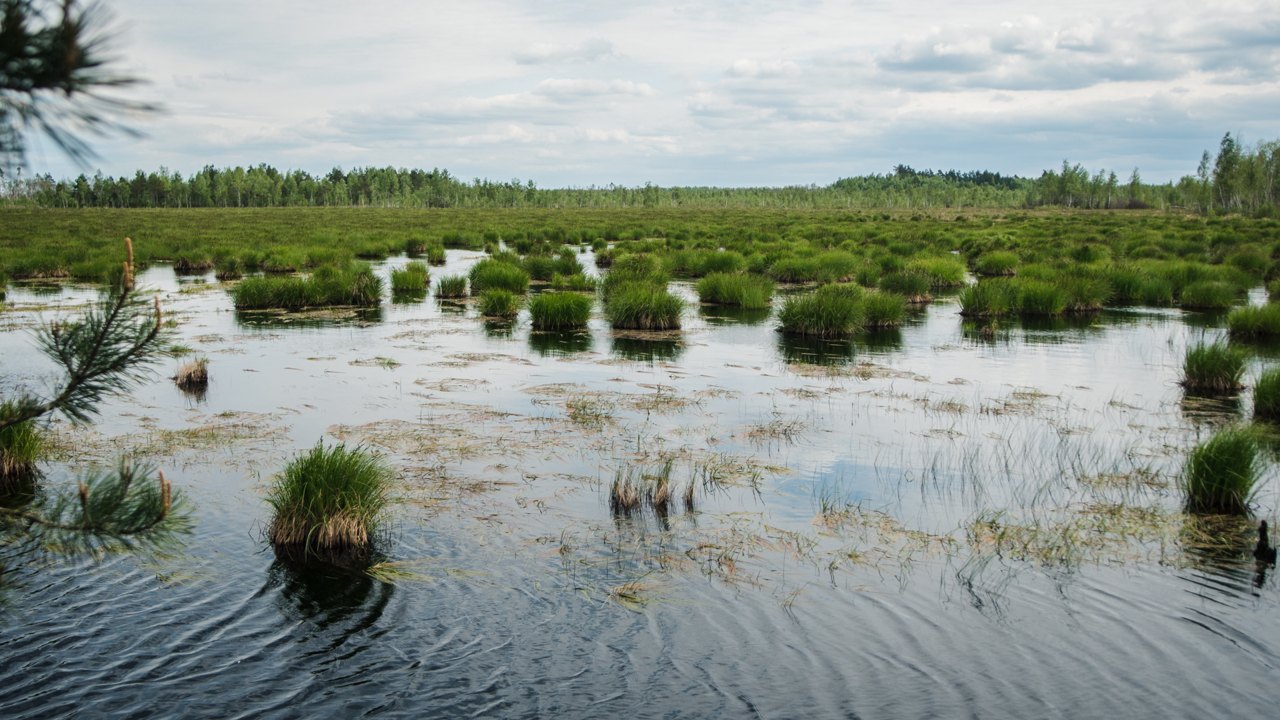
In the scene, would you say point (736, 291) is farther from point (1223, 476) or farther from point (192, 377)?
point (1223, 476)

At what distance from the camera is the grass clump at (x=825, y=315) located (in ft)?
74.9

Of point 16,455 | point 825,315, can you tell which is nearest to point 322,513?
point 16,455

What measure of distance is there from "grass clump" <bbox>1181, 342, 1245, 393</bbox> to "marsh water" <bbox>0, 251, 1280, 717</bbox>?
57 centimetres

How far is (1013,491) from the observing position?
35.1ft

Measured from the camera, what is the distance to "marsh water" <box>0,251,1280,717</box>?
21.0 ft

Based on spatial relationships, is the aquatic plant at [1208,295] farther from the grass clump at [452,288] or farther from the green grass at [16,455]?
the green grass at [16,455]

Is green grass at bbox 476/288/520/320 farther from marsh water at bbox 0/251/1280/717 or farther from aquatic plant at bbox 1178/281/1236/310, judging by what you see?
aquatic plant at bbox 1178/281/1236/310

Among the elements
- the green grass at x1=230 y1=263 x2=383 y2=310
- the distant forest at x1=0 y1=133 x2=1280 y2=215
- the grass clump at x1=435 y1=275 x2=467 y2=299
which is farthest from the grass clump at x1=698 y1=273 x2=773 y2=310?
the distant forest at x1=0 y1=133 x2=1280 y2=215

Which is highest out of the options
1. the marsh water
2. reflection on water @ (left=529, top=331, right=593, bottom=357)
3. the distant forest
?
the distant forest

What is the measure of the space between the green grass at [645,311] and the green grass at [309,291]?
8.69 m

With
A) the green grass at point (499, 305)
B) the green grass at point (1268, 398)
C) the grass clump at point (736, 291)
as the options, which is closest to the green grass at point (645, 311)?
the green grass at point (499, 305)

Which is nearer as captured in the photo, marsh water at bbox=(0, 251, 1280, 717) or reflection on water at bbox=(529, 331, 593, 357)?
marsh water at bbox=(0, 251, 1280, 717)

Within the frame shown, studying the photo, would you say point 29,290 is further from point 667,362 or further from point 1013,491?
point 1013,491

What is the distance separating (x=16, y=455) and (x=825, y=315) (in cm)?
1686
